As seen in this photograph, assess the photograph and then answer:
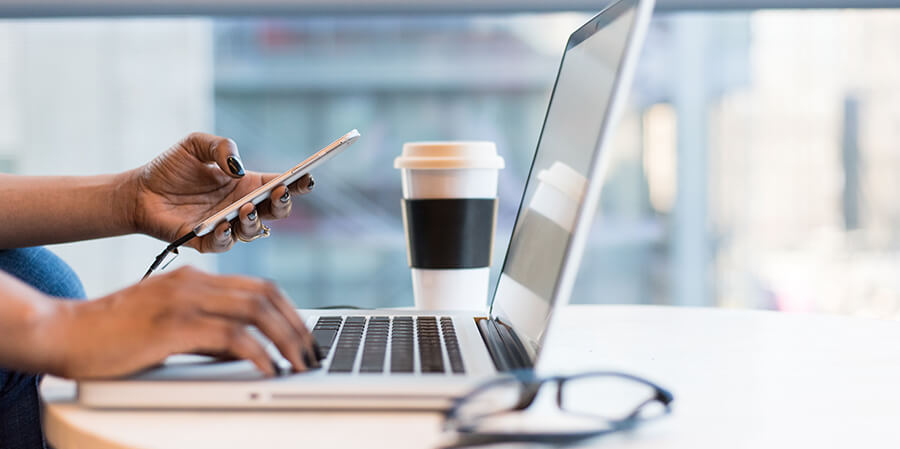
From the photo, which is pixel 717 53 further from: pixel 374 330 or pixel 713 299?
pixel 374 330

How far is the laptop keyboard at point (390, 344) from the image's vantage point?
449 millimetres

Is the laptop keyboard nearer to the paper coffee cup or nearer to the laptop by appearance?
the laptop

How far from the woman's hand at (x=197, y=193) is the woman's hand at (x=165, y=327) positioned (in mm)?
377

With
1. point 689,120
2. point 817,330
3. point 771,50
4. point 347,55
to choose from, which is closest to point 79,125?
point 347,55

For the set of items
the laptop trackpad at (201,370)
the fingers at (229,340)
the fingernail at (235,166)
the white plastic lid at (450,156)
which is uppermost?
the white plastic lid at (450,156)

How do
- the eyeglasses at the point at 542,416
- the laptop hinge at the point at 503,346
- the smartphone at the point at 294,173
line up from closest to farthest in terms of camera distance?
the eyeglasses at the point at 542,416 → the laptop hinge at the point at 503,346 → the smartphone at the point at 294,173

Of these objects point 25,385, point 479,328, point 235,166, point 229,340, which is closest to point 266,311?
point 229,340

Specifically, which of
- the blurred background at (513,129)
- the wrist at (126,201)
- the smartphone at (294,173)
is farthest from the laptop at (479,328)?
the blurred background at (513,129)

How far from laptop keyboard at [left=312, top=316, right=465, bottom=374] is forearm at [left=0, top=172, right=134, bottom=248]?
0.40 metres

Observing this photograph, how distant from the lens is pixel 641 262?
2.87 meters

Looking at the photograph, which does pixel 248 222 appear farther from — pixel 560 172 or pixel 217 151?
pixel 560 172

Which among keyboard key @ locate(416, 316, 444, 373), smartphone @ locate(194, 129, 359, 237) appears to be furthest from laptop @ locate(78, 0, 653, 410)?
smartphone @ locate(194, 129, 359, 237)

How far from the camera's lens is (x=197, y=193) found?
0.97 meters

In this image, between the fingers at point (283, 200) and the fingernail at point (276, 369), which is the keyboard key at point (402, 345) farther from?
the fingers at point (283, 200)
